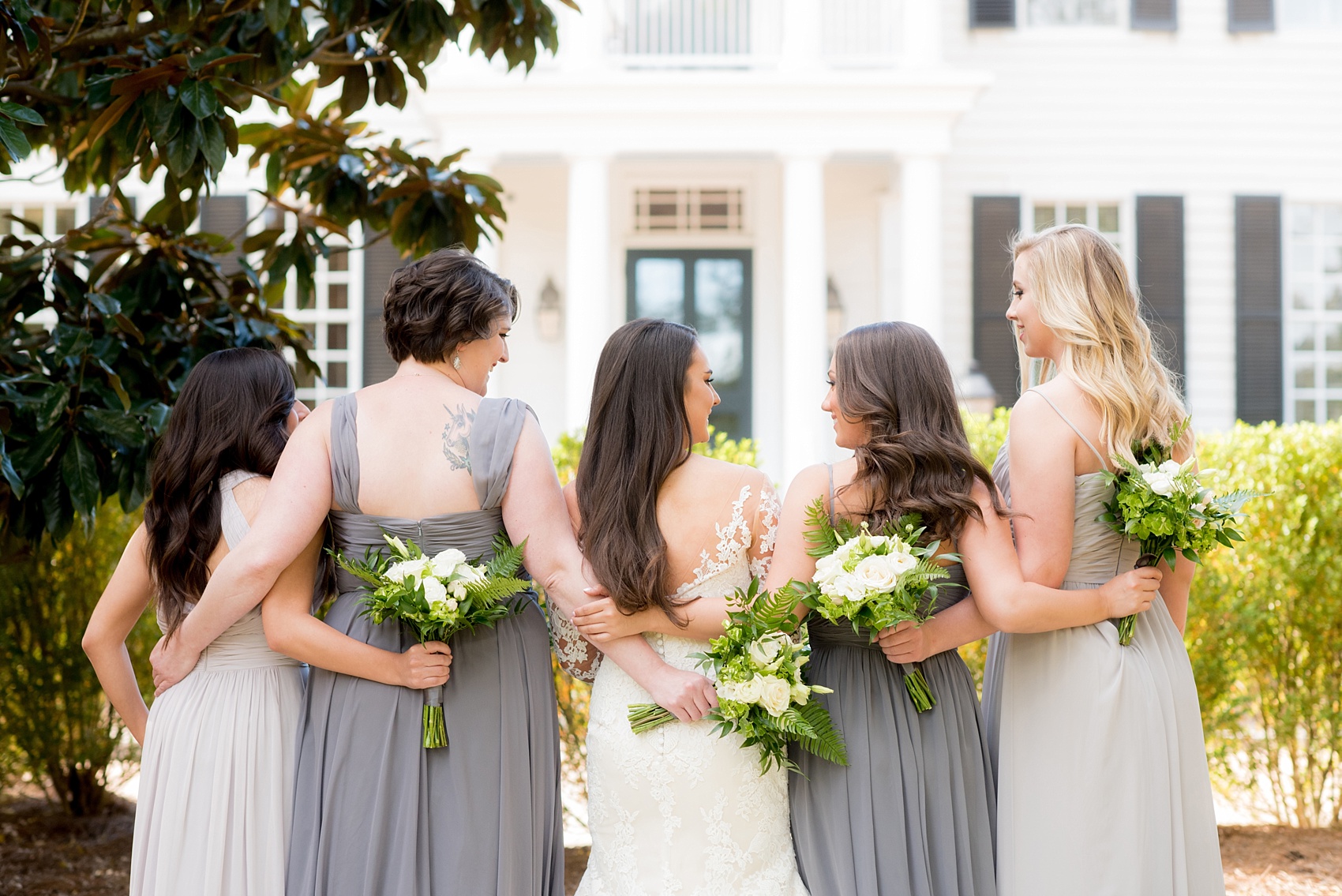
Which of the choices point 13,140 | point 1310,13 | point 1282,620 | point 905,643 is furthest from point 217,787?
point 1310,13

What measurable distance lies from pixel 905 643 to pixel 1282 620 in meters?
3.76

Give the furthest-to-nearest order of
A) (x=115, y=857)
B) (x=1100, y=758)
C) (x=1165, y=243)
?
(x=1165, y=243)
(x=115, y=857)
(x=1100, y=758)

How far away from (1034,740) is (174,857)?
211cm

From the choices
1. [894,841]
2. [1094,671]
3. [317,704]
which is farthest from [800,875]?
[317,704]

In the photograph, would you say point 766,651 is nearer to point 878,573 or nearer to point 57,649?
point 878,573

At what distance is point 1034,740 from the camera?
9.04ft

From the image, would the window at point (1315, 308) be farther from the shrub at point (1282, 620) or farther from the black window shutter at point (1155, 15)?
the shrub at point (1282, 620)

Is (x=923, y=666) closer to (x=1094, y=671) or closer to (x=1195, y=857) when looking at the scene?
(x=1094, y=671)

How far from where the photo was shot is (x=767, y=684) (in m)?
2.50

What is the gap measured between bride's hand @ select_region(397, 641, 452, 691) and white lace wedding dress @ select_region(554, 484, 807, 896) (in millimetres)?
433

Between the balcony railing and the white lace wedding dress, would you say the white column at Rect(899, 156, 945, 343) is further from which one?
the white lace wedding dress

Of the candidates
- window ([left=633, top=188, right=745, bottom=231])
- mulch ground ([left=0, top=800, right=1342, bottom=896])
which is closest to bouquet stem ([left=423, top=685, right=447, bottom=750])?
mulch ground ([left=0, top=800, right=1342, bottom=896])

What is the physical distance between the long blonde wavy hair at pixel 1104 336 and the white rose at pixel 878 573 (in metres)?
0.68

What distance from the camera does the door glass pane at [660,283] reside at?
40.0 feet
